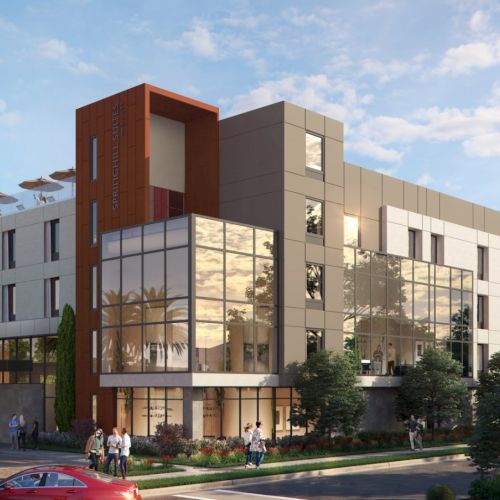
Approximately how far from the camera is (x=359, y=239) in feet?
166

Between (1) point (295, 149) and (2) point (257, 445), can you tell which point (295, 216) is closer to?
(1) point (295, 149)

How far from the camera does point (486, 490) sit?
2462cm

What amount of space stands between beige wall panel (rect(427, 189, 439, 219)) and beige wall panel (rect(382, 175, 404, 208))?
3.15 m

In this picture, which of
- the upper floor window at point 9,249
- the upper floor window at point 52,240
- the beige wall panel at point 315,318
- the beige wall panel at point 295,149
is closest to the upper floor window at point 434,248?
the beige wall panel at point 315,318

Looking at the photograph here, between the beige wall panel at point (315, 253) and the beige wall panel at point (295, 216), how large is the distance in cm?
70

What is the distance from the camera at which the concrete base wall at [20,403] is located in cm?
5188

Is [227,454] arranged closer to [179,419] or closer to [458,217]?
[179,419]

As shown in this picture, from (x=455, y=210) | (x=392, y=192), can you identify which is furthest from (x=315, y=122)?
(x=455, y=210)

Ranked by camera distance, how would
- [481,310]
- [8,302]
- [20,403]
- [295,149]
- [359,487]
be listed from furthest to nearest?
[481,310] < [8,302] < [20,403] < [295,149] < [359,487]

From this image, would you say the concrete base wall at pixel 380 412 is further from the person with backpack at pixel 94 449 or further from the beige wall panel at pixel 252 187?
the person with backpack at pixel 94 449

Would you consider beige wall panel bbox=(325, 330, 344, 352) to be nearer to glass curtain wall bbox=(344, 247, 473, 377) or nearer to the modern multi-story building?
the modern multi-story building

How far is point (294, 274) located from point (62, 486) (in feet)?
79.8

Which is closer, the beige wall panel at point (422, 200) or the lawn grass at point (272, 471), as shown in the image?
the lawn grass at point (272, 471)

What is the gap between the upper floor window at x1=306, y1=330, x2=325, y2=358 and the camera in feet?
149
